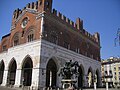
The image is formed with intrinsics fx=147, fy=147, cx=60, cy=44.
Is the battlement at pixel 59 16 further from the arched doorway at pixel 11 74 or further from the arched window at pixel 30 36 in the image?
the arched doorway at pixel 11 74

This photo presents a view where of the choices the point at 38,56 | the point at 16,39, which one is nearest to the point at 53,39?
the point at 38,56

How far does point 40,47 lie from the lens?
1986 centimetres

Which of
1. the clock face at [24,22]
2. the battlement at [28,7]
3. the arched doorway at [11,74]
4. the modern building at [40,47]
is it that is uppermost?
the battlement at [28,7]

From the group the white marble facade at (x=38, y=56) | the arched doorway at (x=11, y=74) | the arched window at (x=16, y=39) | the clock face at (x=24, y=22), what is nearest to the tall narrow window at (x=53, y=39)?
the white marble facade at (x=38, y=56)

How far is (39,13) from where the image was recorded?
22.0m

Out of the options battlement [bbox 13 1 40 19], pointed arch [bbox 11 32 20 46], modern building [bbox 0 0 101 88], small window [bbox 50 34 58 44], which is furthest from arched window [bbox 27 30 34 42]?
battlement [bbox 13 1 40 19]

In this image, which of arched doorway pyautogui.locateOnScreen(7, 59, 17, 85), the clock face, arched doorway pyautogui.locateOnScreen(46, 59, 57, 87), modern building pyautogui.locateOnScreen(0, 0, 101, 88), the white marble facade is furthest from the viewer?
arched doorway pyautogui.locateOnScreen(46, 59, 57, 87)

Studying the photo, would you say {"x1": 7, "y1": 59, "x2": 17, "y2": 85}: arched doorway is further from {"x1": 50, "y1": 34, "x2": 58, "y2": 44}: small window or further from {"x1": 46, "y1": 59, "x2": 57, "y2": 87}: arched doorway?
{"x1": 50, "y1": 34, "x2": 58, "y2": 44}: small window

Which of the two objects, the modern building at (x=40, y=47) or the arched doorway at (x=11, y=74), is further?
the arched doorway at (x=11, y=74)

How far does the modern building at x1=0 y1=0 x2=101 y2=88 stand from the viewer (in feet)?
66.3

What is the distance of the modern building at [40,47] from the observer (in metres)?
20.2

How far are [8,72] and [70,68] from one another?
15.8 metres

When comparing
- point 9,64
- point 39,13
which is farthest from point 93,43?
point 9,64

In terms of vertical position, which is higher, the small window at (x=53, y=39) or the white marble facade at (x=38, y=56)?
the small window at (x=53, y=39)
